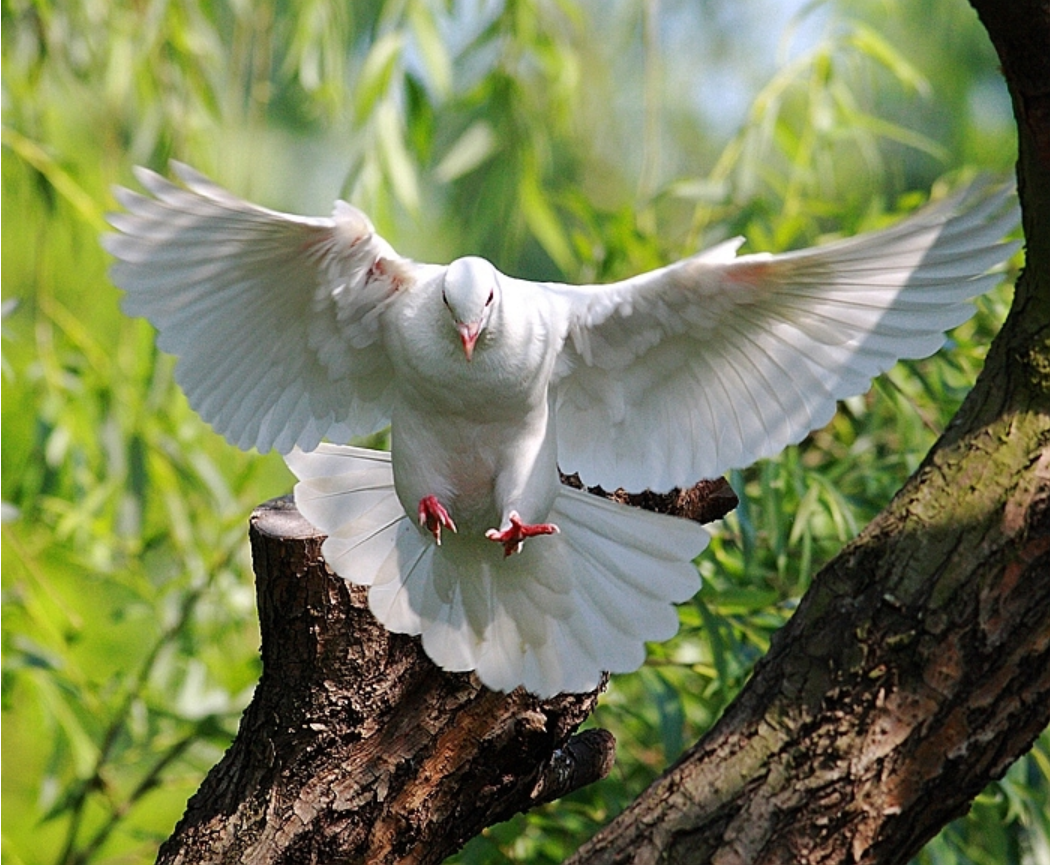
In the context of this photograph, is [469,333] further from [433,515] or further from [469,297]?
[433,515]

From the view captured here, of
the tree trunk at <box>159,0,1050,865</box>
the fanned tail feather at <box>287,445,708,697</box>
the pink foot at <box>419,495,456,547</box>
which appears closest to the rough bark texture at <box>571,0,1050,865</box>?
the tree trunk at <box>159,0,1050,865</box>

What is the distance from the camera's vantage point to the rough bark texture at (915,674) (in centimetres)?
142

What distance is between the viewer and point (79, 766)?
267 cm

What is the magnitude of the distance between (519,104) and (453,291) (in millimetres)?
1298

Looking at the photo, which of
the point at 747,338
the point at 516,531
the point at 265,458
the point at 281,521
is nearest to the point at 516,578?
the point at 516,531

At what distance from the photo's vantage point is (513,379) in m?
1.66

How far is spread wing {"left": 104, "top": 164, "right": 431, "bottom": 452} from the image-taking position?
161 cm

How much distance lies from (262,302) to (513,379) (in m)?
0.36

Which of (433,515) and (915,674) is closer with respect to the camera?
(915,674)

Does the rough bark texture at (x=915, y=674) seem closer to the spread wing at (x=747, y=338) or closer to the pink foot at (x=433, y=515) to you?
the spread wing at (x=747, y=338)

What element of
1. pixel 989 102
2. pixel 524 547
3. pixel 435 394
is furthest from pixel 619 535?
pixel 989 102

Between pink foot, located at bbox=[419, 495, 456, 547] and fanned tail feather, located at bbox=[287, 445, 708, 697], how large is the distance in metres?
0.07

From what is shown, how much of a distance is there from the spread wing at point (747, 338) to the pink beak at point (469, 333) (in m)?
0.16

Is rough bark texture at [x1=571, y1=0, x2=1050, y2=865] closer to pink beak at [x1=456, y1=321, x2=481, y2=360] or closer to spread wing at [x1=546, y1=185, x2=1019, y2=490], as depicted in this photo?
spread wing at [x1=546, y1=185, x2=1019, y2=490]
